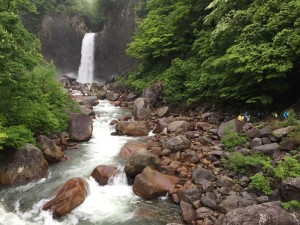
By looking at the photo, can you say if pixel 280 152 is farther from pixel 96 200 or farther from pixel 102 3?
pixel 102 3

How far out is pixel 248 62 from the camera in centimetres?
1268

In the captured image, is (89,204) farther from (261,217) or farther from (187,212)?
(261,217)

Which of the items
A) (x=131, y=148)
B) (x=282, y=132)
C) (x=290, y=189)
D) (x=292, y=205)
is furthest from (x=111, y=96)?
(x=292, y=205)

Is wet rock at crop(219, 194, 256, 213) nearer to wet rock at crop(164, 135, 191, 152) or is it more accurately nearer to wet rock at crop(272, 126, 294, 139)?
wet rock at crop(272, 126, 294, 139)

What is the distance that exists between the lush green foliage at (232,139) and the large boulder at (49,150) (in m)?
7.42

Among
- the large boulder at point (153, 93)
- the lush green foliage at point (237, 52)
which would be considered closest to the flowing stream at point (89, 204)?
the lush green foliage at point (237, 52)

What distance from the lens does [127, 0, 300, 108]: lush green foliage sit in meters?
12.0

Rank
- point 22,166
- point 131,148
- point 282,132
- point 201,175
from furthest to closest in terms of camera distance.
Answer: point 131,148, point 22,166, point 282,132, point 201,175

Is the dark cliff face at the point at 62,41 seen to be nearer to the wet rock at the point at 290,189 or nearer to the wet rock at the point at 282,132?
the wet rock at the point at 282,132

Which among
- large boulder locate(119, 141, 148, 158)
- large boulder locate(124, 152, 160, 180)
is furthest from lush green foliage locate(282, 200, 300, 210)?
large boulder locate(119, 141, 148, 158)

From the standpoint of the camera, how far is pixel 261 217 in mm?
7578

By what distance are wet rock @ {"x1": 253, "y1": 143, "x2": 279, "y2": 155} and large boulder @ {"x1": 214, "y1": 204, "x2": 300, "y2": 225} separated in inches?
120

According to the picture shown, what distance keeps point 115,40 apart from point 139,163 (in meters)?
34.1

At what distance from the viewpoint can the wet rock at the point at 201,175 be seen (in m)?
10.5
